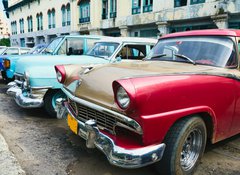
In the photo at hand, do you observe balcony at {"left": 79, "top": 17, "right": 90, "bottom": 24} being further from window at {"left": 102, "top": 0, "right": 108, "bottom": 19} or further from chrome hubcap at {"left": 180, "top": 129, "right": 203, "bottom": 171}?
chrome hubcap at {"left": 180, "top": 129, "right": 203, "bottom": 171}

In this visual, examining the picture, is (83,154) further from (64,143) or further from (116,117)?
(116,117)

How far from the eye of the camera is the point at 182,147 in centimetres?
259

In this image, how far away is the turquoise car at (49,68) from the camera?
4590 mm

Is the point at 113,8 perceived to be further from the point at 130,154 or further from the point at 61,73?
the point at 130,154

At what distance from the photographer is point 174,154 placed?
8.13ft

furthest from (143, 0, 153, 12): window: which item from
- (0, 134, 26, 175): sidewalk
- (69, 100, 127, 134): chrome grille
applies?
(0, 134, 26, 175): sidewalk

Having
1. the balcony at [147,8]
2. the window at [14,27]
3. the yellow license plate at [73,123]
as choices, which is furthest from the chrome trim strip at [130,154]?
the window at [14,27]

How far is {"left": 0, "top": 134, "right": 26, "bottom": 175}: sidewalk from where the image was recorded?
2834 mm

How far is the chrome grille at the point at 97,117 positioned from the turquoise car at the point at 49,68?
1.06 m

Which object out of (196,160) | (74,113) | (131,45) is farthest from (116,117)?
(131,45)

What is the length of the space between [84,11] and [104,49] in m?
19.4

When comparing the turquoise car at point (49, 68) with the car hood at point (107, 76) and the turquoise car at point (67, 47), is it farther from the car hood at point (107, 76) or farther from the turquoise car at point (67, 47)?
the car hood at point (107, 76)

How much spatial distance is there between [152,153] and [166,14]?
15048 mm

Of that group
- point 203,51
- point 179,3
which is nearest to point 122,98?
point 203,51
